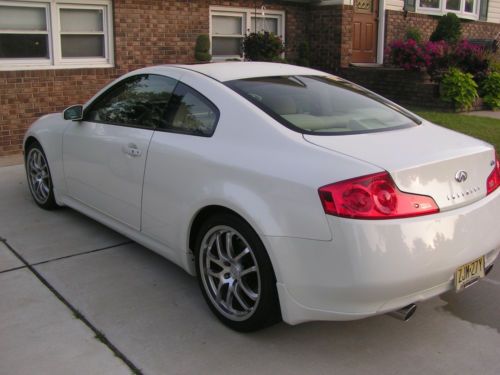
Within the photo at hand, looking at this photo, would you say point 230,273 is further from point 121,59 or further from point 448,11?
point 448,11

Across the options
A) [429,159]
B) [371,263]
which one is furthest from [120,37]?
[371,263]

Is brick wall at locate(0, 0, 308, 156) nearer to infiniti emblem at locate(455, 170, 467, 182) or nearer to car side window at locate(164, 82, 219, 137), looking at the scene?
car side window at locate(164, 82, 219, 137)

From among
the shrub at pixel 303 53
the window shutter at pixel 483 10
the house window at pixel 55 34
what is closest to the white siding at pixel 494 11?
the window shutter at pixel 483 10

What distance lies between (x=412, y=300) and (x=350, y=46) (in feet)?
38.5

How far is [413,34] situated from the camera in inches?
599

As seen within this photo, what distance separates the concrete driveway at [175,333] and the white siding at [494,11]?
54.6 ft

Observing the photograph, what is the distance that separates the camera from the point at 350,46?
1386 centimetres

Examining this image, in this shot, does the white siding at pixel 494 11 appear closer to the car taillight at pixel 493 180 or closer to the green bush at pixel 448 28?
the green bush at pixel 448 28

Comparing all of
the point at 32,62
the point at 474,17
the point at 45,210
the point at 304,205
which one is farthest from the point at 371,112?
the point at 474,17

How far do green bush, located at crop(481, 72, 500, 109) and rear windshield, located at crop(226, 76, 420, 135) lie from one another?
8638 mm

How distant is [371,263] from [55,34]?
7837 millimetres

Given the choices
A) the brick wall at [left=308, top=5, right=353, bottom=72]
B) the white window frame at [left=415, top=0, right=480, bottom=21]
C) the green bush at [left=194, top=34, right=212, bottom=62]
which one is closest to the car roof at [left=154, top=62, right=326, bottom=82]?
the green bush at [left=194, top=34, right=212, bottom=62]

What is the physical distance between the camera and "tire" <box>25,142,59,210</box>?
5.55 meters

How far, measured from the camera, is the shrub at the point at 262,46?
11.6 meters
